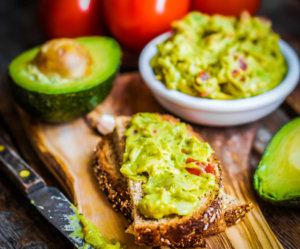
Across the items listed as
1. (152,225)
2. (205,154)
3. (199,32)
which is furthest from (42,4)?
(152,225)

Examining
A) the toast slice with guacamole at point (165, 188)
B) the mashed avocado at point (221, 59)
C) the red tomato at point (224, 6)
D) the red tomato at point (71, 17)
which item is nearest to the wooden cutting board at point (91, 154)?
the toast slice with guacamole at point (165, 188)

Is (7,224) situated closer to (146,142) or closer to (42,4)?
(146,142)

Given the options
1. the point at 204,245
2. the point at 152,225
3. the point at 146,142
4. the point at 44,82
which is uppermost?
the point at 44,82

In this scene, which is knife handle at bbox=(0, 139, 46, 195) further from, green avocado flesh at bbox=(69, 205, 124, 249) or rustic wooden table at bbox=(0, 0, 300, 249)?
green avocado flesh at bbox=(69, 205, 124, 249)

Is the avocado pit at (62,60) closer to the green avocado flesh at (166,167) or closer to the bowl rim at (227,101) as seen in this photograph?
the bowl rim at (227,101)

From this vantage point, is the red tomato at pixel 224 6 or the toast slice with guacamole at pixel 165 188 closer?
the toast slice with guacamole at pixel 165 188

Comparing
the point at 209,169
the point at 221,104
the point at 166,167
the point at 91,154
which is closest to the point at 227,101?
the point at 221,104

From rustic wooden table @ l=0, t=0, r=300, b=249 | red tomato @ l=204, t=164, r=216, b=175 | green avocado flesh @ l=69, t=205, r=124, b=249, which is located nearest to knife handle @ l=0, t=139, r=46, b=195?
rustic wooden table @ l=0, t=0, r=300, b=249
